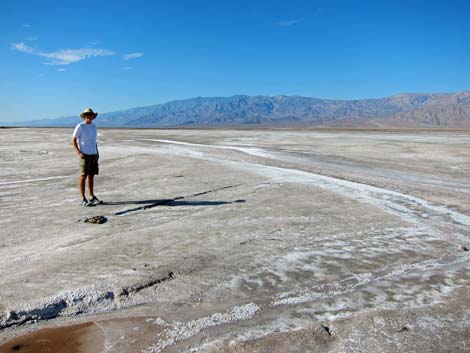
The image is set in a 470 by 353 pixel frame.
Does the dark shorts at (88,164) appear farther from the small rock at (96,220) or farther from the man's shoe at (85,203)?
the small rock at (96,220)

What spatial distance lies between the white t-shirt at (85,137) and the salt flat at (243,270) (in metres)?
1.16

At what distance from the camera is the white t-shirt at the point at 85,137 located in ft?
25.9

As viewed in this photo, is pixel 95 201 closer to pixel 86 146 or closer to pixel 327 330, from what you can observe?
pixel 86 146

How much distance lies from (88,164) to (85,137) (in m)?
0.56

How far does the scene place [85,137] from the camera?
7.94 metres

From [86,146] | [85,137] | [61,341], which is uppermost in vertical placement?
[85,137]

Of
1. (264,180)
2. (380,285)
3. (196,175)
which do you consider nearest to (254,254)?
(380,285)

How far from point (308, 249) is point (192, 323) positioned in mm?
2201

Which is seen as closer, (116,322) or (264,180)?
(116,322)

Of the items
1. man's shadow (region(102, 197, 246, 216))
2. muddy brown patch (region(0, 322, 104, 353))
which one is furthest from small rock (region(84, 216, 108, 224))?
muddy brown patch (region(0, 322, 104, 353))

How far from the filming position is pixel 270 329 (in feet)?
10.5

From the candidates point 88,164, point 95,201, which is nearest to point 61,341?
point 95,201

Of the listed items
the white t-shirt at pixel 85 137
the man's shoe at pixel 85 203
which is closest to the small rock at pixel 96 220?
the man's shoe at pixel 85 203

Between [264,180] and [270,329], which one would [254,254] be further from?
[264,180]
